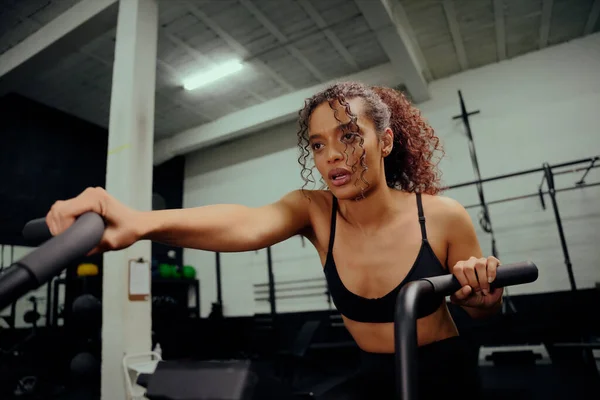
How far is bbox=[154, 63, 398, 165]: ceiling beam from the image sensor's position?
606cm

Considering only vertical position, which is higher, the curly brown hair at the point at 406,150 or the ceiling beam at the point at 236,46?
the ceiling beam at the point at 236,46

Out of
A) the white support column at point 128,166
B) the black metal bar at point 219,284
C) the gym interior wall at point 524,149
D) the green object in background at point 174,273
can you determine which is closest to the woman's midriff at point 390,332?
the white support column at point 128,166

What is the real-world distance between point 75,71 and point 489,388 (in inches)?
243

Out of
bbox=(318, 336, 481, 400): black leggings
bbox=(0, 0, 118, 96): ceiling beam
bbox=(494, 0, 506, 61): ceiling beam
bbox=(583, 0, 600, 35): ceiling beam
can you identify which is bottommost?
bbox=(318, 336, 481, 400): black leggings

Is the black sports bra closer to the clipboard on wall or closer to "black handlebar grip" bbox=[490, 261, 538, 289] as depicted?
"black handlebar grip" bbox=[490, 261, 538, 289]

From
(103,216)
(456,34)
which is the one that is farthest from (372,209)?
(456,34)

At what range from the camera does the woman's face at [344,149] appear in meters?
1.07

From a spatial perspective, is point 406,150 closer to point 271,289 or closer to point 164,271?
point 271,289

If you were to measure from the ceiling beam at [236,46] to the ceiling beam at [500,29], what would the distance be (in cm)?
303

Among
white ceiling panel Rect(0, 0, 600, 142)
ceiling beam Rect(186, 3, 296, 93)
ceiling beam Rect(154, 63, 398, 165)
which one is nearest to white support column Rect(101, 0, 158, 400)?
ceiling beam Rect(186, 3, 296, 93)

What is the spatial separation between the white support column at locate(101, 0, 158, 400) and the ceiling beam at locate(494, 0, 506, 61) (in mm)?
4065

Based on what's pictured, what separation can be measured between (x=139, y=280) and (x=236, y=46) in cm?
346

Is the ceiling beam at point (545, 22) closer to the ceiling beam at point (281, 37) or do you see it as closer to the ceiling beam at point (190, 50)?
the ceiling beam at point (281, 37)

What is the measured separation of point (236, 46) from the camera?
17.5 feet
